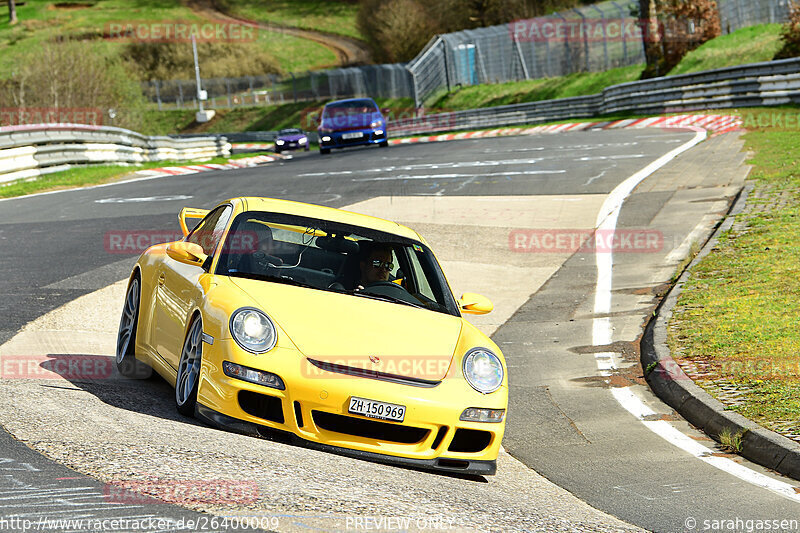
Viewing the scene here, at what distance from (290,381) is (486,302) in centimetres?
195

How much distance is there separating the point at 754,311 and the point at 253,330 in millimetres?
5880

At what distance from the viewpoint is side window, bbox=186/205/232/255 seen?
23.5 feet

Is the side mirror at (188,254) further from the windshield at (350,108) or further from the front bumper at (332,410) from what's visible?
the windshield at (350,108)

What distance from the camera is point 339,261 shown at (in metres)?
7.15

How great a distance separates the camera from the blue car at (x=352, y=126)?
34.4 m

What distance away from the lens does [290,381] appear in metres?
5.66

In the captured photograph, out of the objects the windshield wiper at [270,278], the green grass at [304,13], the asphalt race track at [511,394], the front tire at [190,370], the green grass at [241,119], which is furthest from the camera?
the green grass at [304,13]

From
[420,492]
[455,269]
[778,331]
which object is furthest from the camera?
[455,269]

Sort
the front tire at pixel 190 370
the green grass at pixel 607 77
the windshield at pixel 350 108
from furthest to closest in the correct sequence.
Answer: the green grass at pixel 607 77, the windshield at pixel 350 108, the front tire at pixel 190 370

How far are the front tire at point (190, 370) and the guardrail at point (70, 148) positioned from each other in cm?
1736

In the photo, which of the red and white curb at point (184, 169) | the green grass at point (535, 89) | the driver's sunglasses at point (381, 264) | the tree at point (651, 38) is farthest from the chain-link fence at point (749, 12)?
the driver's sunglasses at point (381, 264)

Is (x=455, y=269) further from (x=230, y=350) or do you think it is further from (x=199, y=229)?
(x=230, y=350)

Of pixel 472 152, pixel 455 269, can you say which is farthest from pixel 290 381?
pixel 472 152

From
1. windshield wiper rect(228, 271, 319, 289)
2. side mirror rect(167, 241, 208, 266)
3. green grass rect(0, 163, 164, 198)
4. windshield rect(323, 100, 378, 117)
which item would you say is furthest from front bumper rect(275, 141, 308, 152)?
windshield wiper rect(228, 271, 319, 289)
